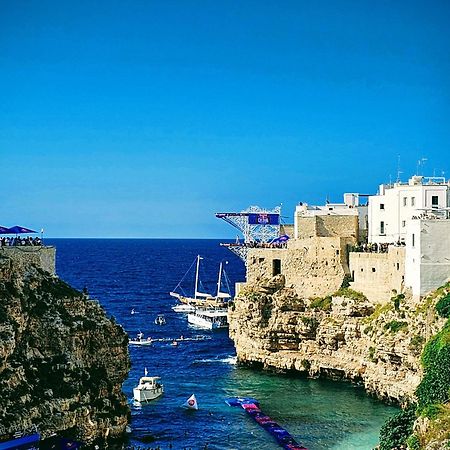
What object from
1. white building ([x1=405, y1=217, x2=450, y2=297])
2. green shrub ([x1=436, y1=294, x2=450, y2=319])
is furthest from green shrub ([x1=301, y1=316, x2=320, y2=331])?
green shrub ([x1=436, y1=294, x2=450, y2=319])

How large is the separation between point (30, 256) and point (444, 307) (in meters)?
A: 26.0

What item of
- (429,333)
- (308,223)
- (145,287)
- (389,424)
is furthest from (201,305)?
(389,424)

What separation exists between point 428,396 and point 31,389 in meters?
20.9

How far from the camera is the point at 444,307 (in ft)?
168

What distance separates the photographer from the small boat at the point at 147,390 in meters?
57.9

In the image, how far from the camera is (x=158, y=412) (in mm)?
56031

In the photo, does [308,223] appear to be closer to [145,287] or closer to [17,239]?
[17,239]

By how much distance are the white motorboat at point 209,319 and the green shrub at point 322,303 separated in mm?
31025

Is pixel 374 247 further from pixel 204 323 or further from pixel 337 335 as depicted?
pixel 204 323

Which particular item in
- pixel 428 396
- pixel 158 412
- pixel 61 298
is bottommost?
pixel 158 412

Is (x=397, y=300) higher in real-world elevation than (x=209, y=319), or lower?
higher

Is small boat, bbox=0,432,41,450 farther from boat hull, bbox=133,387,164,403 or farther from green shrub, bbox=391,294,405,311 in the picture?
green shrub, bbox=391,294,405,311

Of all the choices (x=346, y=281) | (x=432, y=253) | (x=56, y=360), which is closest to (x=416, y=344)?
(x=432, y=253)

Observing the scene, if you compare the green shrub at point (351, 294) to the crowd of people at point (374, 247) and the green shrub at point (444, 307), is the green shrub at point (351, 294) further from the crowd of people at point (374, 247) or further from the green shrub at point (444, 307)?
the green shrub at point (444, 307)
